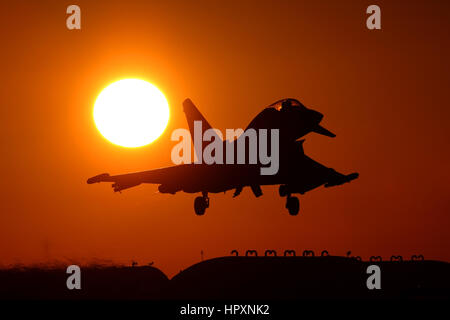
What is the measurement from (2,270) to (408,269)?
9947 centimetres

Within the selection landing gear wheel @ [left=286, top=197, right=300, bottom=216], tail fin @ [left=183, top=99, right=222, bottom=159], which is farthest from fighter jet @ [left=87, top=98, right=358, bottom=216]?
tail fin @ [left=183, top=99, right=222, bottom=159]

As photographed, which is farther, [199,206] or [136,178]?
[136,178]

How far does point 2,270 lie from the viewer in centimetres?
10606

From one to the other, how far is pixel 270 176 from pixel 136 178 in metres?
16.0

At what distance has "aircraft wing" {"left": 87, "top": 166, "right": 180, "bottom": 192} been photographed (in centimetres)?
6956

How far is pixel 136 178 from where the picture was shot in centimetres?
7125

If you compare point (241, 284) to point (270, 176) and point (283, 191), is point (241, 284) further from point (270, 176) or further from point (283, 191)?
point (270, 176)

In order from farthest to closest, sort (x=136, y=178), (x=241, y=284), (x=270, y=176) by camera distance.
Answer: (x=241, y=284)
(x=136, y=178)
(x=270, y=176)

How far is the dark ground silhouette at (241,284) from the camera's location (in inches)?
5236

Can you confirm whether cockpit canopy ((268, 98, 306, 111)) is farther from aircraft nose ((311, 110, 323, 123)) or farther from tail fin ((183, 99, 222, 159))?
tail fin ((183, 99, 222, 159))

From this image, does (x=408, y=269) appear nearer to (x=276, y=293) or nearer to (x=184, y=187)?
(x=276, y=293)

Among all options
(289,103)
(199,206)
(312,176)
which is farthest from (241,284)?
(289,103)
